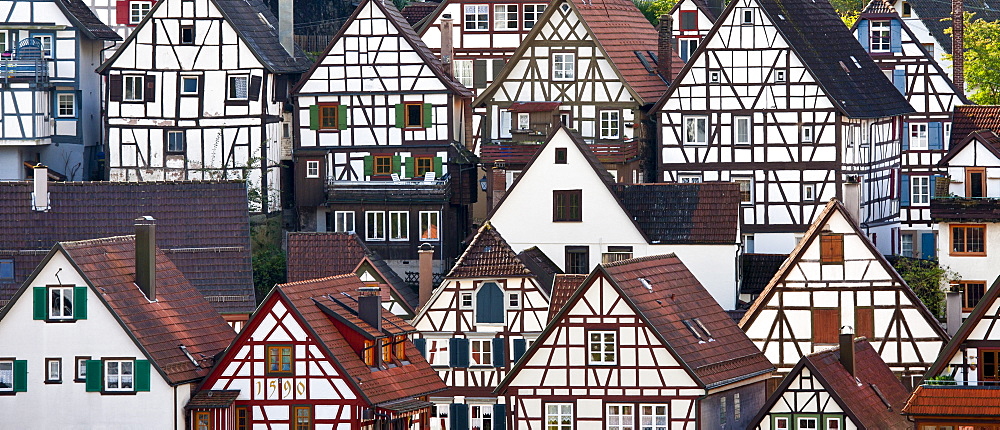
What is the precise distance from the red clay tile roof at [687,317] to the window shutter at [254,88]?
64.3 feet

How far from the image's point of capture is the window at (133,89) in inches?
3775

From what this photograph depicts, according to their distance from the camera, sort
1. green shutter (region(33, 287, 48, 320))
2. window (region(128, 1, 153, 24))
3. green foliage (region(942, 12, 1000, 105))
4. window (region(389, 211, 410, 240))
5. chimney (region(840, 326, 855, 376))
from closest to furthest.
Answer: green shutter (region(33, 287, 48, 320)) → chimney (region(840, 326, 855, 376)) → window (region(389, 211, 410, 240)) → window (region(128, 1, 153, 24)) → green foliage (region(942, 12, 1000, 105))

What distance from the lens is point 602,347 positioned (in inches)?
3044

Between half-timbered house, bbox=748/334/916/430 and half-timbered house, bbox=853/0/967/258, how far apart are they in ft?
69.0

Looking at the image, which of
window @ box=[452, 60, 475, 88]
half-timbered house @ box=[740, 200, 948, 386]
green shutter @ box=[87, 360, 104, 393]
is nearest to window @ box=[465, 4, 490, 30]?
window @ box=[452, 60, 475, 88]

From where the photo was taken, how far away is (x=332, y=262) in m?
89.0

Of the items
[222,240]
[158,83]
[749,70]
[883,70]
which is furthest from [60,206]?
[883,70]

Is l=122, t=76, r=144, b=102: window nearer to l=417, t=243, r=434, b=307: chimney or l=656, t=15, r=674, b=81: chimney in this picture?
l=417, t=243, r=434, b=307: chimney

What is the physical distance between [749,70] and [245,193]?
17.4 m

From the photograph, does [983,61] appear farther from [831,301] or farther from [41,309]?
[41,309]

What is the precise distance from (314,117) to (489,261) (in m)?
14.6

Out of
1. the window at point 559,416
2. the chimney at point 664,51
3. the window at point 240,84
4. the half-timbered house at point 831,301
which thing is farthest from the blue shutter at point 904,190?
the window at point 559,416

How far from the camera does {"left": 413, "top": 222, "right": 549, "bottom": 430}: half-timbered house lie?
82938 mm

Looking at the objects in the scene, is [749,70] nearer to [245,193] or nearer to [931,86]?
[931,86]
